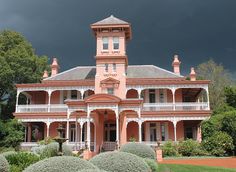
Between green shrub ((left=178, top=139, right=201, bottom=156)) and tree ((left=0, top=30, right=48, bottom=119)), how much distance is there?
76.1ft

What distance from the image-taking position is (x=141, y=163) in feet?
29.2

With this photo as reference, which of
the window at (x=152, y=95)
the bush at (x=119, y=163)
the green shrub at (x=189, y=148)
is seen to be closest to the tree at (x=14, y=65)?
the window at (x=152, y=95)

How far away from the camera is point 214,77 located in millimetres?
52688

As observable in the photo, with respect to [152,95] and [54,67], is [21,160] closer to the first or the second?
[152,95]

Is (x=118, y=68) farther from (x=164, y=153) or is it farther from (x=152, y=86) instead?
(x=164, y=153)

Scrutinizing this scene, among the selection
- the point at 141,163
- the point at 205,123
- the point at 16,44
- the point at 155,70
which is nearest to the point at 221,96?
the point at 155,70

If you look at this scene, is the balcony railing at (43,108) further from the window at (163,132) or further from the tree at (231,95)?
the tree at (231,95)

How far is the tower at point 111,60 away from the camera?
35.4 meters

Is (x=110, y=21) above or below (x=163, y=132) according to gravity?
above

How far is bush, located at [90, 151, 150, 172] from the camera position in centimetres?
863

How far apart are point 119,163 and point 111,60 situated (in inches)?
1069

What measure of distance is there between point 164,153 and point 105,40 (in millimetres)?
13657

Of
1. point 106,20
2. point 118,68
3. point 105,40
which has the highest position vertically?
point 106,20

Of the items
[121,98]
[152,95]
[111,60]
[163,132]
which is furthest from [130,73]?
[163,132]
